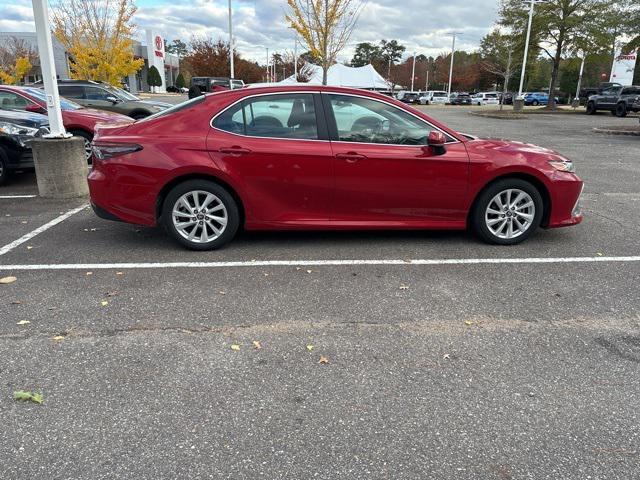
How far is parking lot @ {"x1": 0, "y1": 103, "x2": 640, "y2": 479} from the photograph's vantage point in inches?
96.3

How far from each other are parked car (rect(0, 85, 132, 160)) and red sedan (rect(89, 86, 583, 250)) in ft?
15.4

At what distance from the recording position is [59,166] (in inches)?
292

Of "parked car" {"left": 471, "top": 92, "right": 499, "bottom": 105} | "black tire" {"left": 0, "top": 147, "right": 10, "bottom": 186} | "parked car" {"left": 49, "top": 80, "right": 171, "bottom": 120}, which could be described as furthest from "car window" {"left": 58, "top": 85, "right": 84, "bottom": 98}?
"parked car" {"left": 471, "top": 92, "right": 499, "bottom": 105}

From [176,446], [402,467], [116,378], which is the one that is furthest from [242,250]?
[402,467]

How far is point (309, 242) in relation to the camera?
5645 millimetres

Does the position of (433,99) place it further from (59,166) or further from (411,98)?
(59,166)

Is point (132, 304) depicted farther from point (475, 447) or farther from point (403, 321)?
point (475, 447)

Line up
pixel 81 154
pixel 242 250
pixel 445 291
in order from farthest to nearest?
pixel 81 154 → pixel 242 250 → pixel 445 291

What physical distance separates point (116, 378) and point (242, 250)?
2.46m

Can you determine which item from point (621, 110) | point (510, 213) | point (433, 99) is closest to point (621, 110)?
point (621, 110)

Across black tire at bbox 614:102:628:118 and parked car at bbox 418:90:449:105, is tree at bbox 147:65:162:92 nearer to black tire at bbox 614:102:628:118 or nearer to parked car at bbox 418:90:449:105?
parked car at bbox 418:90:449:105

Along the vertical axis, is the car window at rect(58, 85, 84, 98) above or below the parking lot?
above

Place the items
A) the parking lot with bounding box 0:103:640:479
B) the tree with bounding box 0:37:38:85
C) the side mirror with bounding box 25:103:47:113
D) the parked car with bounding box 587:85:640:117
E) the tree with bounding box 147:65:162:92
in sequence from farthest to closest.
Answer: the tree with bounding box 147:65:162:92 < the tree with bounding box 0:37:38:85 < the parked car with bounding box 587:85:640:117 < the side mirror with bounding box 25:103:47:113 < the parking lot with bounding box 0:103:640:479

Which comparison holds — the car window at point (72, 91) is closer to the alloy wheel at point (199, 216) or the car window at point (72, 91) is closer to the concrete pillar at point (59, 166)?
the concrete pillar at point (59, 166)
